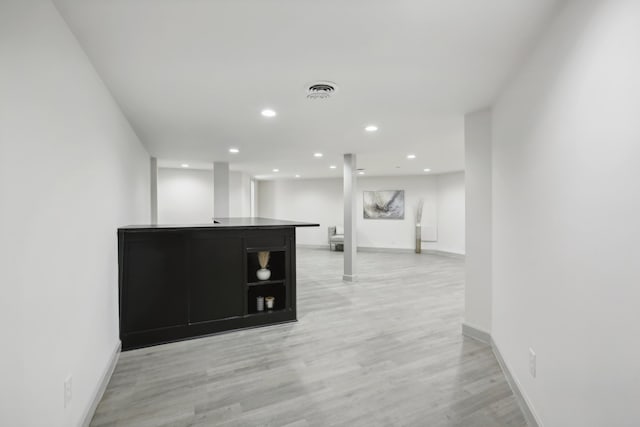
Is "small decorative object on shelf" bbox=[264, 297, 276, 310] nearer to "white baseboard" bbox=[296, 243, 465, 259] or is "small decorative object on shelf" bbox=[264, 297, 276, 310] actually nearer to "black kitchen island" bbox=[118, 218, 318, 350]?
"black kitchen island" bbox=[118, 218, 318, 350]

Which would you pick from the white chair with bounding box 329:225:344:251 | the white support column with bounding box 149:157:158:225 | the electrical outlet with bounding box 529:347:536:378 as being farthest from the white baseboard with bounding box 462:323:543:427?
the white chair with bounding box 329:225:344:251

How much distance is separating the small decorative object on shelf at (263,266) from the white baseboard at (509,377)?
2.25m

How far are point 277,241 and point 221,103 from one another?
64.5 inches

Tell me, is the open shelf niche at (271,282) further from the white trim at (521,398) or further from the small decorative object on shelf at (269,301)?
the white trim at (521,398)

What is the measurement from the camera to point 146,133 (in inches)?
160

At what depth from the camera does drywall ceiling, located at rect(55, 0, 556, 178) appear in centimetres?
151

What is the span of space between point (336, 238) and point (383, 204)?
1.93 m

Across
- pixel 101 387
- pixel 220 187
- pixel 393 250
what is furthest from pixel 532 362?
pixel 393 250

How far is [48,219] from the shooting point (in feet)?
4.76

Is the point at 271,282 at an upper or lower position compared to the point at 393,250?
upper

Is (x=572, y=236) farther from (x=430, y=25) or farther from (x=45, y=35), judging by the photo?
(x=45, y=35)

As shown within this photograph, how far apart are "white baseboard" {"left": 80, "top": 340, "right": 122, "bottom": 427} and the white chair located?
7.44 meters

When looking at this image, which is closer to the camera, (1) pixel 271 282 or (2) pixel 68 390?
(2) pixel 68 390

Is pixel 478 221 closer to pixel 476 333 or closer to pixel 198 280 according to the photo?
pixel 476 333
